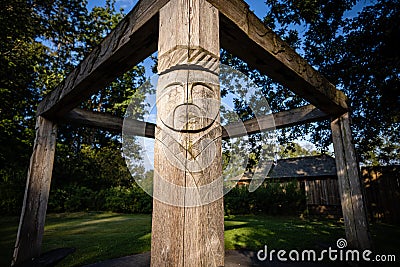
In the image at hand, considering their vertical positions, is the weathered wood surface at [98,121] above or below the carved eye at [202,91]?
above

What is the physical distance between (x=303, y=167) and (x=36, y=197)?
15.9m

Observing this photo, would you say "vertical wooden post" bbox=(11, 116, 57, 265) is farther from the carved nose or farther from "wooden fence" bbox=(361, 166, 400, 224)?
"wooden fence" bbox=(361, 166, 400, 224)

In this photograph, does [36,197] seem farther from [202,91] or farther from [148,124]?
[202,91]

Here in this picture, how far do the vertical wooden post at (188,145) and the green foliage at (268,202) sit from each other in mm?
9955

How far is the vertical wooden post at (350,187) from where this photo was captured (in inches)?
109

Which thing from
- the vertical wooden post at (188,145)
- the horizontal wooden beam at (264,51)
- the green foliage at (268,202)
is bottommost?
the green foliage at (268,202)

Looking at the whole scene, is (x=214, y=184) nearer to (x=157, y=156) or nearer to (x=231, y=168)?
(x=157, y=156)

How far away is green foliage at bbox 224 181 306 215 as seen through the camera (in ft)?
34.3

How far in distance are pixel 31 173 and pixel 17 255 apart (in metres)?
0.96

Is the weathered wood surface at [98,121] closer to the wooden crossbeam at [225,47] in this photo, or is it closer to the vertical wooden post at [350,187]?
the wooden crossbeam at [225,47]

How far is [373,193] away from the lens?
859cm

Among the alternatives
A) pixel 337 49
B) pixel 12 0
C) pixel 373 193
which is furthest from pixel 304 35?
pixel 12 0

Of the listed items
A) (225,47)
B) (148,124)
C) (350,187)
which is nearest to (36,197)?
(148,124)

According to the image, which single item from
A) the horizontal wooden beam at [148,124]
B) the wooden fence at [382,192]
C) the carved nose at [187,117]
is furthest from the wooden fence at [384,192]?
the carved nose at [187,117]
